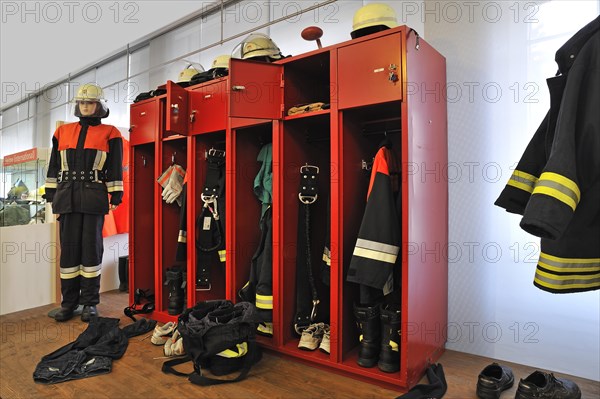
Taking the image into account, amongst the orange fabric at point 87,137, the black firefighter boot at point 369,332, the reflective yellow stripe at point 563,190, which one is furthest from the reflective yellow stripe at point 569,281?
the orange fabric at point 87,137

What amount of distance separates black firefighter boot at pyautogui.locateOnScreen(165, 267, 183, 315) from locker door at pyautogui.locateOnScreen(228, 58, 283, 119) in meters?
1.41

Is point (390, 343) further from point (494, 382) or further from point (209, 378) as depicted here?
point (209, 378)

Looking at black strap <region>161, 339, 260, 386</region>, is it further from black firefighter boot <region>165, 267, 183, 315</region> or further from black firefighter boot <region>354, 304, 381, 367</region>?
black firefighter boot <region>165, 267, 183, 315</region>

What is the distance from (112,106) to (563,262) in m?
5.16

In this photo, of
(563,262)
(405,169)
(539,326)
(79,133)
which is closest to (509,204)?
(563,262)

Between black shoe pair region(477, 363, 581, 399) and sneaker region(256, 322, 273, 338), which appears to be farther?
sneaker region(256, 322, 273, 338)

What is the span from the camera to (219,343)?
1.93m

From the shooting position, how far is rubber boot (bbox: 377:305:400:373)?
1.84 meters

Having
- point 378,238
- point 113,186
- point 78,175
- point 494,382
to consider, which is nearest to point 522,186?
point 378,238

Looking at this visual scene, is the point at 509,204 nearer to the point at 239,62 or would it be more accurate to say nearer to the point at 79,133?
the point at 239,62

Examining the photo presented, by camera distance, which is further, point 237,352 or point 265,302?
point 265,302

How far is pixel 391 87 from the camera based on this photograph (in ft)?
5.78

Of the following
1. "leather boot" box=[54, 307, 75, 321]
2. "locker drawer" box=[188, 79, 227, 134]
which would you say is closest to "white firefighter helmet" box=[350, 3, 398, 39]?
"locker drawer" box=[188, 79, 227, 134]

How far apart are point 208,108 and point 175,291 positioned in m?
1.39
